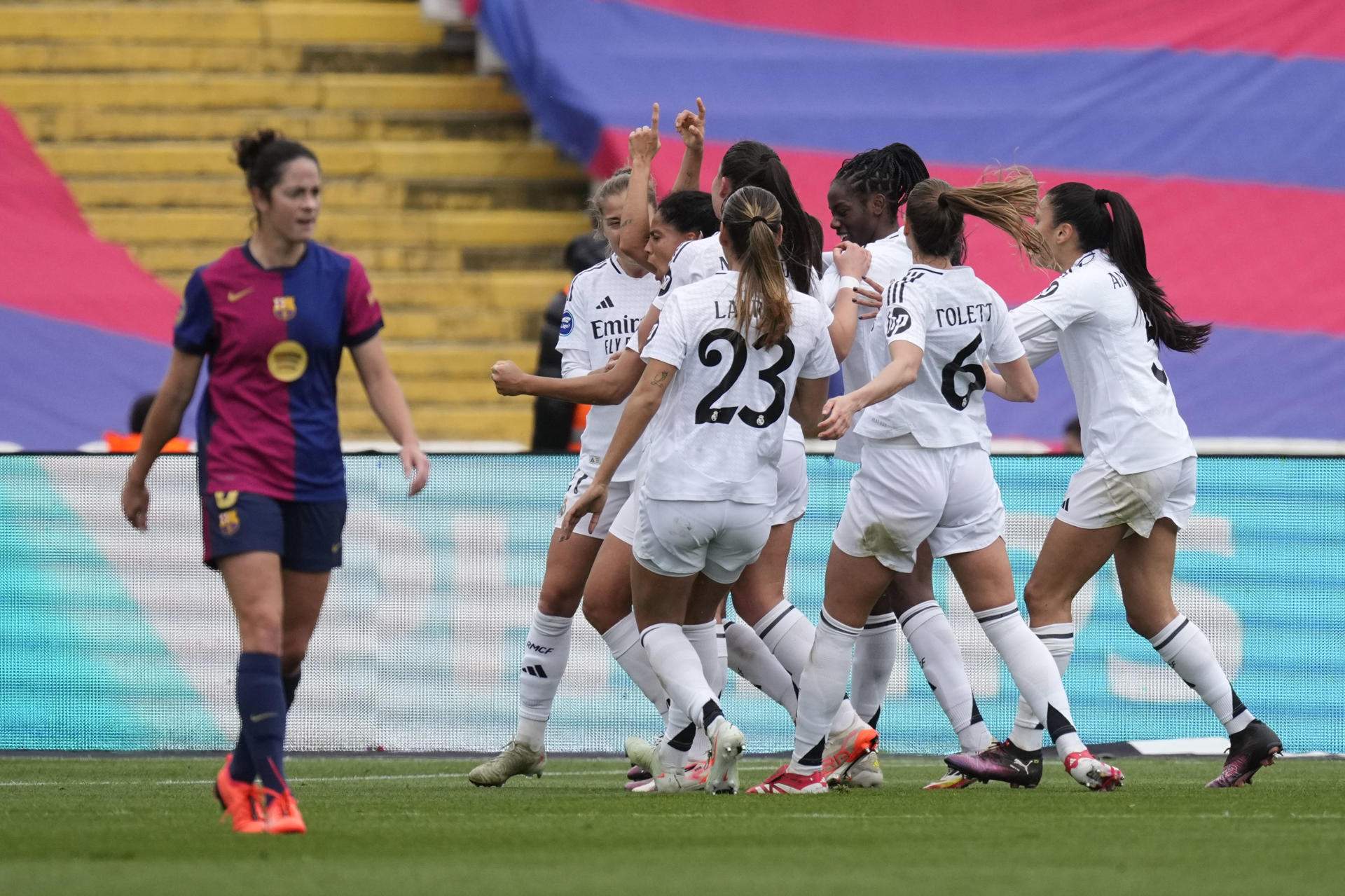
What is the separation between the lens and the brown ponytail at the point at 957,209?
707cm

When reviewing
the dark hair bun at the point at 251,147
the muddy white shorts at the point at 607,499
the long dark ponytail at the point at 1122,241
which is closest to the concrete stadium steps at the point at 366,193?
the muddy white shorts at the point at 607,499

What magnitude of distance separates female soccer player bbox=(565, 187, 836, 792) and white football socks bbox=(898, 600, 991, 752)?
1155mm

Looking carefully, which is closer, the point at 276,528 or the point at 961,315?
the point at 276,528

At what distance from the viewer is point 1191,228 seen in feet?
51.4

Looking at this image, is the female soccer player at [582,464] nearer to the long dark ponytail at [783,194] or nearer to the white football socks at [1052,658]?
the long dark ponytail at [783,194]

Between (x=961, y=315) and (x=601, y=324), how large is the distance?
4.86ft

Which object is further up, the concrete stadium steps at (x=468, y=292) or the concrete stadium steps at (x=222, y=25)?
the concrete stadium steps at (x=222, y=25)

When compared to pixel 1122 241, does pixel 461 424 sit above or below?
below

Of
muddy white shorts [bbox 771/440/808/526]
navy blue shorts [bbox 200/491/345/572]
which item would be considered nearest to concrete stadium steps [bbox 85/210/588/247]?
muddy white shorts [bbox 771/440/808/526]

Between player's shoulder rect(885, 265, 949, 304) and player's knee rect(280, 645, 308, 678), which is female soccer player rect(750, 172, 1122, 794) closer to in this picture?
player's shoulder rect(885, 265, 949, 304)

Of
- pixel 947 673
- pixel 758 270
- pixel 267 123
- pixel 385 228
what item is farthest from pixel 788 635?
pixel 267 123

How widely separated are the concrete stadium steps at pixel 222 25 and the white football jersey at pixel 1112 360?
12.6 metres

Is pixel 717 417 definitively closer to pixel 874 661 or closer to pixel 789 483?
pixel 789 483

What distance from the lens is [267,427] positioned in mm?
5816
